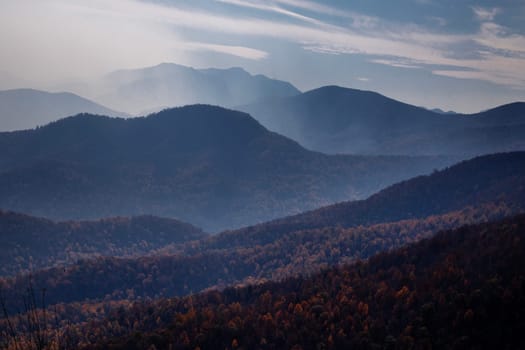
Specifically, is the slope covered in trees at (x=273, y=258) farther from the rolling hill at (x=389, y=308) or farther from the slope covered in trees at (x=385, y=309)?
the slope covered in trees at (x=385, y=309)

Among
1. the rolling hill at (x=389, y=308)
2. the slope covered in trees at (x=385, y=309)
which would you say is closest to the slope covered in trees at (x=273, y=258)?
the rolling hill at (x=389, y=308)

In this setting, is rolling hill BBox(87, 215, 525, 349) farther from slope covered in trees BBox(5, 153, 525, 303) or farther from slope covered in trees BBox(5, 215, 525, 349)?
slope covered in trees BBox(5, 153, 525, 303)

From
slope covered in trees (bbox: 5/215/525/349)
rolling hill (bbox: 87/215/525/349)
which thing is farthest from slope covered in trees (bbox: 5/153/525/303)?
slope covered in trees (bbox: 5/215/525/349)

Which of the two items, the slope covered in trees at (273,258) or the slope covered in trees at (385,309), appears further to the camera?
the slope covered in trees at (273,258)

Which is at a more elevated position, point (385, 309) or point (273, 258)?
point (385, 309)

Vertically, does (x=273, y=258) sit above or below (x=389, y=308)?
below

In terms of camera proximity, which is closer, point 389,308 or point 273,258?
point 389,308

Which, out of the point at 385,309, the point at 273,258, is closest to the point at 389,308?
A: the point at 385,309

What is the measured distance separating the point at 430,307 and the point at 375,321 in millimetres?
6814

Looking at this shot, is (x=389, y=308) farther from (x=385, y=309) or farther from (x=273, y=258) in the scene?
(x=273, y=258)

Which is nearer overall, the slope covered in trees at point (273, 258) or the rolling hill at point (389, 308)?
the rolling hill at point (389, 308)

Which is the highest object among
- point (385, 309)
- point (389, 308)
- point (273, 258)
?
point (389, 308)

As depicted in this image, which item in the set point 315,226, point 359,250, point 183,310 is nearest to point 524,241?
point 183,310

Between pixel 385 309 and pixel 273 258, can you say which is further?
pixel 273 258
